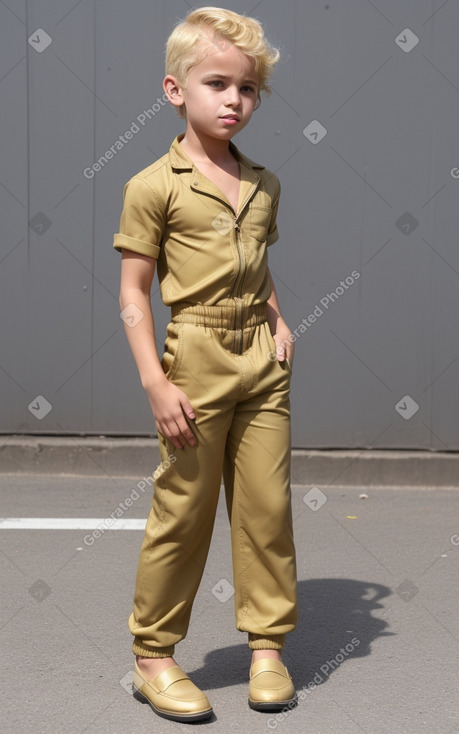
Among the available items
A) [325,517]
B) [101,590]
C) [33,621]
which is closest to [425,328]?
[325,517]

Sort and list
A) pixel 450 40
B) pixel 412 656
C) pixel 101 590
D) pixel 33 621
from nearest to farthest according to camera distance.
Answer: pixel 412 656 → pixel 33 621 → pixel 101 590 → pixel 450 40

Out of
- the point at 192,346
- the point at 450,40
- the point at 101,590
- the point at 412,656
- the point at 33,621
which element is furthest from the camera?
the point at 450,40

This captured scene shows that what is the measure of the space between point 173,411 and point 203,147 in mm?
782

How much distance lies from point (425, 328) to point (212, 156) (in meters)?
3.02

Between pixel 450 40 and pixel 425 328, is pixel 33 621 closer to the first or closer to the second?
pixel 425 328

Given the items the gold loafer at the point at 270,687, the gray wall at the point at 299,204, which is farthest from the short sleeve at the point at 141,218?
the gray wall at the point at 299,204

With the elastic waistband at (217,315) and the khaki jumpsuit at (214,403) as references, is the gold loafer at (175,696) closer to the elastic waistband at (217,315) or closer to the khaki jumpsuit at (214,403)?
the khaki jumpsuit at (214,403)

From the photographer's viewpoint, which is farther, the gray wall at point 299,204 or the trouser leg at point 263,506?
the gray wall at point 299,204

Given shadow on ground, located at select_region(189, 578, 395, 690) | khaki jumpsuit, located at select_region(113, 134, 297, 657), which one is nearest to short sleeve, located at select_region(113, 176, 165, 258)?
khaki jumpsuit, located at select_region(113, 134, 297, 657)

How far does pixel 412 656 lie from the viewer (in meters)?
3.66

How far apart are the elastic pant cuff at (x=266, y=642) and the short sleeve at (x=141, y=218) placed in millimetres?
1186

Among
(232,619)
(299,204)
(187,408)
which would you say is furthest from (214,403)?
(299,204)

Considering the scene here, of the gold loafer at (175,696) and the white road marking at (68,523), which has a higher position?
the gold loafer at (175,696)

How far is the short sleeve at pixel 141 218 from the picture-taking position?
3.09 meters
